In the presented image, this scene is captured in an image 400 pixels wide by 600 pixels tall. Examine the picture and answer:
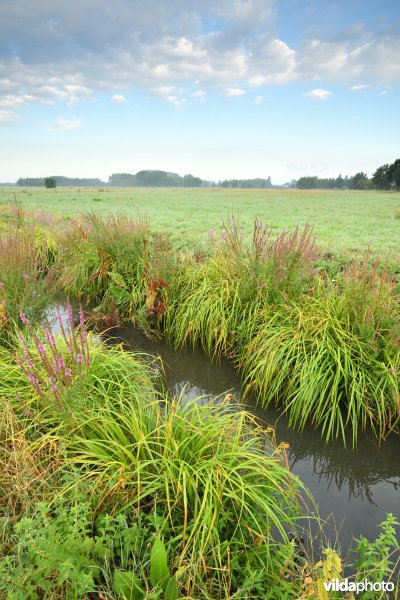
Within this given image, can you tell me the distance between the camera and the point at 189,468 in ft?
7.51

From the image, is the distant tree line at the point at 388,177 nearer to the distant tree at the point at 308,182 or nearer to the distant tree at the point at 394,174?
the distant tree at the point at 394,174

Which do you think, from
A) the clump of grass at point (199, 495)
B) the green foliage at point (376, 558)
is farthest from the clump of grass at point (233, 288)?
the green foliage at point (376, 558)

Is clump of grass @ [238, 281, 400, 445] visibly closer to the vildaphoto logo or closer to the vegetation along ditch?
the vegetation along ditch

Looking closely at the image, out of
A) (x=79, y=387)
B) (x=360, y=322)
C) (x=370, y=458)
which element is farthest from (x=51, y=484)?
(x=360, y=322)

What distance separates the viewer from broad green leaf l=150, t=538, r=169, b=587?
1.67 meters

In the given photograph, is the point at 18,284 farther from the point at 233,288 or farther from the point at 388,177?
the point at 388,177

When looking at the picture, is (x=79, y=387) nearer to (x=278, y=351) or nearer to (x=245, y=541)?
(x=245, y=541)

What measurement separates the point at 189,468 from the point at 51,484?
37.2 inches

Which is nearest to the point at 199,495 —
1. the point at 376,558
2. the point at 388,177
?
the point at 376,558

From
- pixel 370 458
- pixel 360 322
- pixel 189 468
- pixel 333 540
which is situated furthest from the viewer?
pixel 360 322

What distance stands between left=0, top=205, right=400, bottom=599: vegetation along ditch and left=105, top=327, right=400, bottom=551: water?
2 centimetres

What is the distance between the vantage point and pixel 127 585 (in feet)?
5.37

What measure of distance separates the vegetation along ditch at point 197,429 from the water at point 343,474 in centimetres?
2

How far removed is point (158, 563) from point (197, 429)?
0.85 m
